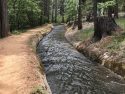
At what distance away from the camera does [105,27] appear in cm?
1895

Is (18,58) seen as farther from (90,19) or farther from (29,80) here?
(90,19)

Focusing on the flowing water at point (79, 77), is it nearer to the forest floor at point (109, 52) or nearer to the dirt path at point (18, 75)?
the forest floor at point (109, 52)

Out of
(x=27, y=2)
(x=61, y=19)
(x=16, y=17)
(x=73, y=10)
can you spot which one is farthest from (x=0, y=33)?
(x=61, y=19)

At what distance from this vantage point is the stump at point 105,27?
18.8 m

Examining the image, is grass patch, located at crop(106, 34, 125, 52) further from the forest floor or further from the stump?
the stump

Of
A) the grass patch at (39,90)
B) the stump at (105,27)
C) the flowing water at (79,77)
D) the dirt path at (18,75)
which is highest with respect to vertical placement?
the stump at (105,27)

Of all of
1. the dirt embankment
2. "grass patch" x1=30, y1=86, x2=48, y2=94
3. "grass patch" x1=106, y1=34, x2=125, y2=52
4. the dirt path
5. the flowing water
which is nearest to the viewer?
"grass patch" x1=30, y1=86, x2=48, y2=94

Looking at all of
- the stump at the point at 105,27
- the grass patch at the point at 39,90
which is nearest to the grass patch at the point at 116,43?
the stump at the point at 105,27

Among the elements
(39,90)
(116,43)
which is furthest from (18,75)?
(116,43)

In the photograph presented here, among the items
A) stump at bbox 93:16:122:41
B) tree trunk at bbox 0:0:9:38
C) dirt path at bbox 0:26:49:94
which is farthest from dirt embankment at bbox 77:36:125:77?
tree trunk at bbox 0:0:9:38

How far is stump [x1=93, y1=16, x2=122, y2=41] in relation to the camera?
1878 cm

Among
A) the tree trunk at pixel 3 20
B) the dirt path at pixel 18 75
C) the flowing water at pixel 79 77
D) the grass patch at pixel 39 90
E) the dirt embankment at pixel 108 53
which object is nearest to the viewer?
the grass patch at pixel 39 90

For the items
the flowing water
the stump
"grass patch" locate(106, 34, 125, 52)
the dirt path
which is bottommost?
the flowing water

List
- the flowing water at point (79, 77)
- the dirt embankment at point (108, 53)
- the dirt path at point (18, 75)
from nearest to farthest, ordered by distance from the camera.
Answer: the dirt path at point (18, 75) < the flowing water at point (79, 77) < the dirt embankment at point (108, 53)
